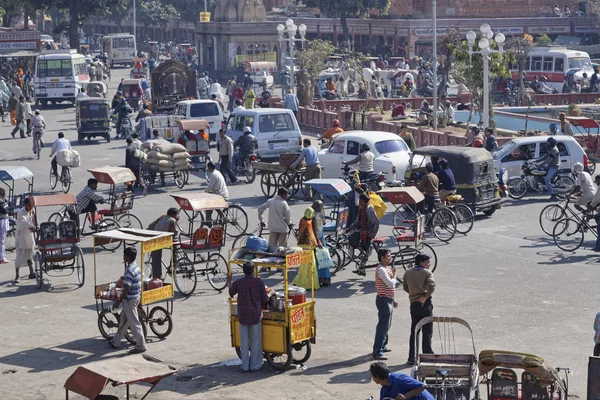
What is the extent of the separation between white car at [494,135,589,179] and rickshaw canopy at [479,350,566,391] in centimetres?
1509

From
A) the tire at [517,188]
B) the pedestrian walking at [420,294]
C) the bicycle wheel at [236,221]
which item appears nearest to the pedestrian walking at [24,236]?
the bicycle wheel at [236,221]

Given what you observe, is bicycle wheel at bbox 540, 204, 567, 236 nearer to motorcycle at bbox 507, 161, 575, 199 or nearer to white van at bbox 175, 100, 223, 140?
motorcycle at bbox 507, 161, 575, 199

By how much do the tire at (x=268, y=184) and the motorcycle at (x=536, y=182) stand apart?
5.35m

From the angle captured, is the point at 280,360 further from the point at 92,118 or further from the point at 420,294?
the point at 92,118

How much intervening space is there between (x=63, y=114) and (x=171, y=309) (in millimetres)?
34263

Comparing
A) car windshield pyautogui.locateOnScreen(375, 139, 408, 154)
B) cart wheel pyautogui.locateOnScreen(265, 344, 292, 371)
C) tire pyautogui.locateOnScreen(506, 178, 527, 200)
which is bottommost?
cart wheel pyautogui.locateOnScreen(265, 344, 292, 371)

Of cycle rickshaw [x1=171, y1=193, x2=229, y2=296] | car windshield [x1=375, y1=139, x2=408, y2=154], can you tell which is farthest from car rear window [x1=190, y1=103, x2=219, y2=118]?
cycle rickshaw [x1=171, y1=193, x2=229, y2=296]

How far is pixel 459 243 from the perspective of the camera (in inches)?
848

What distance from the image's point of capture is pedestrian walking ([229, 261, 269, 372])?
1387 cm

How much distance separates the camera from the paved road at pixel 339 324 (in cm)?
1367

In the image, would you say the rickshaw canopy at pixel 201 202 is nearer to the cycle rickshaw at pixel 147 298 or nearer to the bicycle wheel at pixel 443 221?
the cycle rickshaw at pixel 147 298

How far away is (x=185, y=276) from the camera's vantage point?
17859 millimetres

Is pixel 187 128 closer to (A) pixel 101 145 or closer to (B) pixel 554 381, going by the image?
(A) pixel 101 145

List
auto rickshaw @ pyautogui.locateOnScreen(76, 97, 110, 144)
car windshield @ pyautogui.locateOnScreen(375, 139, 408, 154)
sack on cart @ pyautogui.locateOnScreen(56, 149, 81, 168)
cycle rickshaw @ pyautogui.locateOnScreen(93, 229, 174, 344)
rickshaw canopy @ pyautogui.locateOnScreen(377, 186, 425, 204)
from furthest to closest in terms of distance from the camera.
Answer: auto rickshaw @ pyautogui.locateOnScreen(76, 97, 110, 144) < sack on cart @ pyautogui.locateOnScreen(56, 149, 81, 168) < car windshield @ pyautogui.locateOnScreen(375, 139, 408, 154) < rickshaw canopy @ pyautogui.locateOnScreen(377, 186, 425, 204) < cycle rickshaw @ pyautogui.locateOnScreen(93, 229, 174, 344)
